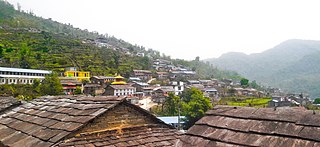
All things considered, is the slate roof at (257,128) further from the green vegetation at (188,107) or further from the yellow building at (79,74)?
the yellow building at (79,74)

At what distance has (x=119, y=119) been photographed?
8633 mm

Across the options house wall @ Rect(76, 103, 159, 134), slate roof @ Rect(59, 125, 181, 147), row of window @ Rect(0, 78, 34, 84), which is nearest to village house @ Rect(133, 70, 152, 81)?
row of window @ Rect(0, 78, 34, 84)

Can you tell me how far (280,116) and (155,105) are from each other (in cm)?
4771

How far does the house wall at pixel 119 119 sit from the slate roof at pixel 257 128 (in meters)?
3.52

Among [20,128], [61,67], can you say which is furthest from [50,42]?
[20,128]

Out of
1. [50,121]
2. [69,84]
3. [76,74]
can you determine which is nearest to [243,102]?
[69,84]

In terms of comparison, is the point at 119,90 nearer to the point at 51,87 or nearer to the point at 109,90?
the point at 109,90

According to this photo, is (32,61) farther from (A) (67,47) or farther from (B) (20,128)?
(B) (20,128)

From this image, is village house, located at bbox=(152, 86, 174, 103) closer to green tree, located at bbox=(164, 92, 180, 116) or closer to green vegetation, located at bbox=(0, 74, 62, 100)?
green tree, located at bbox=(164, 92, 180, 116)

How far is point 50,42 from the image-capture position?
3359 inches

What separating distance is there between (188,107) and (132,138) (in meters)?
30.8

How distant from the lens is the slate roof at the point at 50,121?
7.15m

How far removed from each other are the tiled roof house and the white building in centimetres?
4524

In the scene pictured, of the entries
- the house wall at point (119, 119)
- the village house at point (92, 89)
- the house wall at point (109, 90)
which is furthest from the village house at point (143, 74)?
the house wall at point (119, 119)
